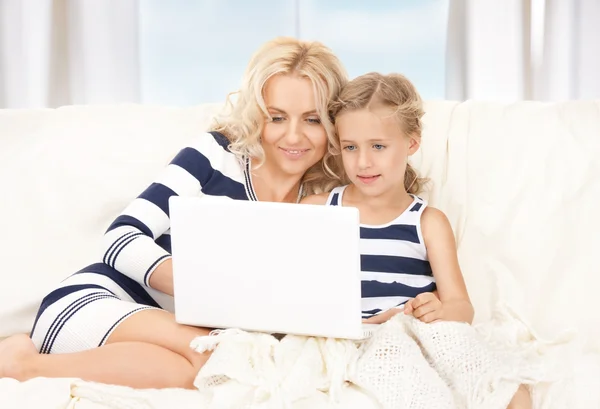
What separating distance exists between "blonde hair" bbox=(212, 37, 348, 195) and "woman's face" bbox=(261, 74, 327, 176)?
0.01 meters

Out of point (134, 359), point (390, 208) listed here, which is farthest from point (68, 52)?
point (134, 359)

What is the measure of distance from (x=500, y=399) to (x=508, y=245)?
47 cm

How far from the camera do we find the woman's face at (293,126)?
1.56m

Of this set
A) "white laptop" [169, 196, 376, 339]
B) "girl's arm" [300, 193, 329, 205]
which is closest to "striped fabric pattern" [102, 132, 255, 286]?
"girl's arm" [300, 193, 329, 205]

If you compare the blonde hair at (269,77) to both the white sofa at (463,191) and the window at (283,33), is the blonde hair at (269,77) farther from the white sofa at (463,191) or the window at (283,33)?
the window at (283,33)

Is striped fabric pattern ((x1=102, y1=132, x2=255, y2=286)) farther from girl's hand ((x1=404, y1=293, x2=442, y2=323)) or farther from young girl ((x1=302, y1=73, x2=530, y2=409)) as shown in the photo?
girl's hand ((x1=404, y1=293, x2=442, y2=323))

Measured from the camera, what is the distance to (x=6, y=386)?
3.85 feet

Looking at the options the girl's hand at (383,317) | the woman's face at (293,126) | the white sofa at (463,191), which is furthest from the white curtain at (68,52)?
the girl's hand at (383,317)

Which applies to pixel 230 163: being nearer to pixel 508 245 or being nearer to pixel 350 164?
pixel 350 164

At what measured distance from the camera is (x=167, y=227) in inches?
60.3

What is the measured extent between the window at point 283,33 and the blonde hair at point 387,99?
1282mm

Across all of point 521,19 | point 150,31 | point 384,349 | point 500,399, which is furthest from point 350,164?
point 150,31

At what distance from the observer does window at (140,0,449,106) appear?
9.14 feet

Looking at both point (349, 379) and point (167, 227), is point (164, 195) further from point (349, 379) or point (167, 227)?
point (349, 379)
